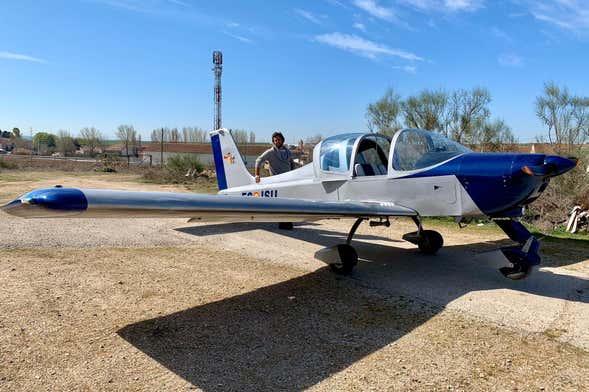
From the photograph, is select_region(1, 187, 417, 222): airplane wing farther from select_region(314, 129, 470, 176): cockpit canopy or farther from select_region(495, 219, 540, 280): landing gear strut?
select_region(495, 219, 540, 280): landing gear strut

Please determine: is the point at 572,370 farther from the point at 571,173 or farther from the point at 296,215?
the point at 571,173

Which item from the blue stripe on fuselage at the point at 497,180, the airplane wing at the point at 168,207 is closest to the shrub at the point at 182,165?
the airplane wing at the point at 168,207

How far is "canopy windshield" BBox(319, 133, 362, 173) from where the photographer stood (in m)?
6.38

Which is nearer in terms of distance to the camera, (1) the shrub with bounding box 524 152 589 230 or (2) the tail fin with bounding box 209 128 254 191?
(2) the tail fin with bounding box 209 128 254 191

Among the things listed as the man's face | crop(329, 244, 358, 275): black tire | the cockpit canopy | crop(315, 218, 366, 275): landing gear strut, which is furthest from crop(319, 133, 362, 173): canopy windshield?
the man's face

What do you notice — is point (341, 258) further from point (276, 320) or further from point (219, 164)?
point (219, 164)

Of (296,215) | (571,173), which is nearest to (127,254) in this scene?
(296,215)

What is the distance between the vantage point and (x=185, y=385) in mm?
2816

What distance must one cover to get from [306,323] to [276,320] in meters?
0.30

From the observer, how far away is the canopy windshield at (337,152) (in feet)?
20.9

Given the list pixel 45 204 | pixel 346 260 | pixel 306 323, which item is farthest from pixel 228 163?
pixel 45 204

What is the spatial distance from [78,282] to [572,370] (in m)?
5.08

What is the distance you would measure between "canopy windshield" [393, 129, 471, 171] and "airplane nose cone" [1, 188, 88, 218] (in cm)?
431

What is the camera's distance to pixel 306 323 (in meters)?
3.99
